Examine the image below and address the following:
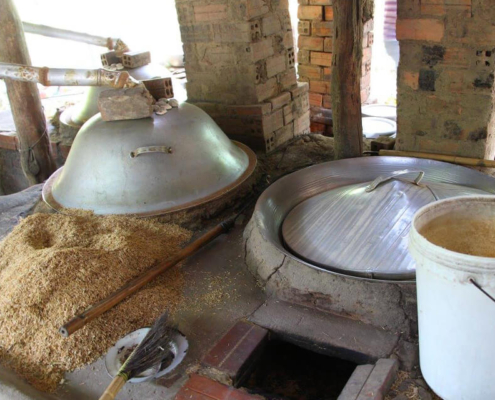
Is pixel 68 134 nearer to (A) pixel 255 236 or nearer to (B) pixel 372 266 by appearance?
(A) pixel 255 236

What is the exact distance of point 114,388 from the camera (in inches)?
77.3

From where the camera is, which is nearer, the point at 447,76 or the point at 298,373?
the point at 298,373

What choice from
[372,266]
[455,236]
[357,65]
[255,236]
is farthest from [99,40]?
[455,236]

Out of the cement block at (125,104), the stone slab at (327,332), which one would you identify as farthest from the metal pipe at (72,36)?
the stone slab at (327,332)

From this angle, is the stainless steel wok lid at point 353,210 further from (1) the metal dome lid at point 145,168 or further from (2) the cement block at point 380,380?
A: (1) the metal dome lid at point 145,168

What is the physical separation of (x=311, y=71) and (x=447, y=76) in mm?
4062

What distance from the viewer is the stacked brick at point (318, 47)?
675cm

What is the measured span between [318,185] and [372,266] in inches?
38.7

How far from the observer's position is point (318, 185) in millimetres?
3250

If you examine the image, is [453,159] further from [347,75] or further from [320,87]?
[320,87]

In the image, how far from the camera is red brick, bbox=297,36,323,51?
693 cm

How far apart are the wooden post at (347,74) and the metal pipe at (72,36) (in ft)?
11.3

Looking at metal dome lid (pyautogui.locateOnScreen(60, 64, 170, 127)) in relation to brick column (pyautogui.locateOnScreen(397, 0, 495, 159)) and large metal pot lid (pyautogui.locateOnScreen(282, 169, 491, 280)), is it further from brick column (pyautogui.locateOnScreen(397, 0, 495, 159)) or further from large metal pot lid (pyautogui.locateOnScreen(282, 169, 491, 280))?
large metal pot lid (pyautogui.locateOnScreen(282, 169, 491, 280))

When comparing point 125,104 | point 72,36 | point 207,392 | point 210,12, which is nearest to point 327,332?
point 207,392
